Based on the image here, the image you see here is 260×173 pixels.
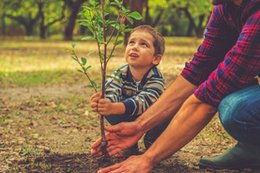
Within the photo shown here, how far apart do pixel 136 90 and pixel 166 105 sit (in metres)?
0.34

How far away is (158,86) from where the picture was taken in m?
3.76

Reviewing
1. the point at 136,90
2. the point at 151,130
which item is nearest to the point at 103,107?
the point at 136,90

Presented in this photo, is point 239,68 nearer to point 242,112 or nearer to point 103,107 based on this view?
point 242,112

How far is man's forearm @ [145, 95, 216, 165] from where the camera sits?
3152 mm

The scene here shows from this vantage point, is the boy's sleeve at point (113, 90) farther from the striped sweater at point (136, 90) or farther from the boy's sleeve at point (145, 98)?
the boy's sleeve at point (145, 98)

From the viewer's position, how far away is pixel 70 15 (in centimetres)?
3331

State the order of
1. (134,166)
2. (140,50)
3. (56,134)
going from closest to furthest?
(134,166), (140,50), (56,134)

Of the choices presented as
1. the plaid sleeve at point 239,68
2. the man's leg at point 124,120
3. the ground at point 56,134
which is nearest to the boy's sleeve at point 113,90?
the man's leg at point 124,120

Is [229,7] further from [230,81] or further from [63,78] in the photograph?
[63,78]

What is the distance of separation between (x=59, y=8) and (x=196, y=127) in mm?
39866

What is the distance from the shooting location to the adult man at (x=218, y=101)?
3.01 meters

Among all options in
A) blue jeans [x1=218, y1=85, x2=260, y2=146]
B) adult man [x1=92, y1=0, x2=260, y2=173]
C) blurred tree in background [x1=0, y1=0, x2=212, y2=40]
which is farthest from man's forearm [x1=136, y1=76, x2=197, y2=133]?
blurred tree in background [x1=0, y1=0, x2=212, y2=40]

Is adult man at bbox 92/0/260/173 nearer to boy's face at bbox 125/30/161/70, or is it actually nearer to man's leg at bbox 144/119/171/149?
man's leg at bbox 144/119/171/149

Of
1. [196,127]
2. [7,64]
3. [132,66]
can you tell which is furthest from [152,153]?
[7,64]
